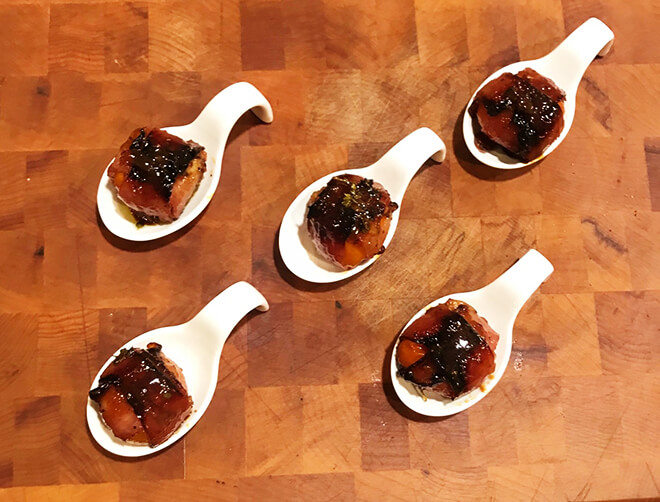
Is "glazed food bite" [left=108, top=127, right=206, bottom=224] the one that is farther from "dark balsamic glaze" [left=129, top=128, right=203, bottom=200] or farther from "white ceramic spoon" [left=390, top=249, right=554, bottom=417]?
"white ceramic spoon" [left=390, top=249, right=554, bottom=417]

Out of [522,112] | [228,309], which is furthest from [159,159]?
[522,112]

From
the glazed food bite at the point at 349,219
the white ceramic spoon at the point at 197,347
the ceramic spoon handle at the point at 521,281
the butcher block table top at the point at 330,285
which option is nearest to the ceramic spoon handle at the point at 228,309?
the white ceramic spoon at the point at 197,347

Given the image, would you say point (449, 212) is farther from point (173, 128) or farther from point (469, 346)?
point (173, 128)

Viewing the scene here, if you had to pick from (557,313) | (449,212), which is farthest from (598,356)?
(449,212)

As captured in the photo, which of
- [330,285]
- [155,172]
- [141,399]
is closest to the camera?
[141,399]

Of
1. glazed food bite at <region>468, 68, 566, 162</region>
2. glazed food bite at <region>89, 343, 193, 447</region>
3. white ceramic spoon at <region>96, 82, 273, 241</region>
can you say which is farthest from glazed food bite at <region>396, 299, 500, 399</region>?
white ceramic spoon at <region>96, 82, 273, 241</region>

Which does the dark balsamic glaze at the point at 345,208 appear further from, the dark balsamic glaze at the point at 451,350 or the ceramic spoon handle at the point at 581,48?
the ceramic spoon handle at the point at 581,48

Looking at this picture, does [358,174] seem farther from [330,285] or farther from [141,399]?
[141,399]
